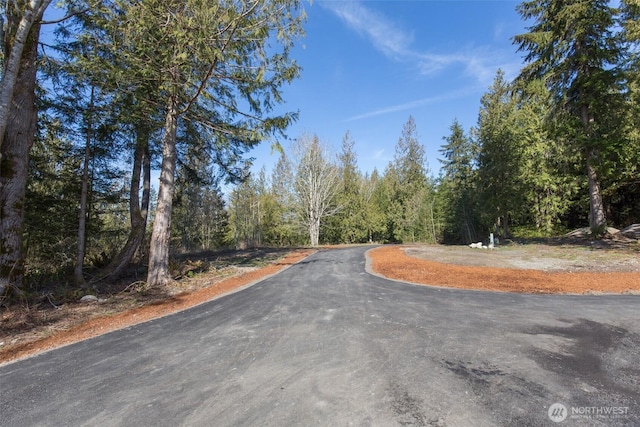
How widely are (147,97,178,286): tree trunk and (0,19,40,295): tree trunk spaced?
113 inches

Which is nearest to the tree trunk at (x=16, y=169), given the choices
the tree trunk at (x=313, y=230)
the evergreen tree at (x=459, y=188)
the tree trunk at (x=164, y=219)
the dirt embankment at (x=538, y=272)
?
the tree trunk at (x=164, y=219)

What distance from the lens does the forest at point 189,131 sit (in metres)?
7.07

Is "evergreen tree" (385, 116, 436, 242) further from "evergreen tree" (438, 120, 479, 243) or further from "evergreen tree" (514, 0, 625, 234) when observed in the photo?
Answer: "evergreen tree" (514, 0, 625, 234)

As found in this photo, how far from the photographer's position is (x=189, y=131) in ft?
39.2

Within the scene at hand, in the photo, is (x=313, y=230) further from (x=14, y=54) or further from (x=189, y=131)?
(x=14, y=54)

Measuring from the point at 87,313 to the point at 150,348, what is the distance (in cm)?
349

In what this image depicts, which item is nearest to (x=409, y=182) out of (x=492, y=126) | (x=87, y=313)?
(x=492, y=126)

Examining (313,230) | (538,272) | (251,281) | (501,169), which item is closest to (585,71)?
(501,169)

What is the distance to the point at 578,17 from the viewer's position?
50.0ft

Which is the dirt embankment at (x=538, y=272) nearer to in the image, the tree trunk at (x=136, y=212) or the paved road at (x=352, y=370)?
the paved road at (x=352, y=370)

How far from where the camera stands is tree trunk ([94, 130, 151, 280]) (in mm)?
11109

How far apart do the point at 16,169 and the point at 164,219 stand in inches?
137

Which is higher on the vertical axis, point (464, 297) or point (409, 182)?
point (409, 182)

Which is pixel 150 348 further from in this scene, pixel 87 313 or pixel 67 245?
pixel 67 245
